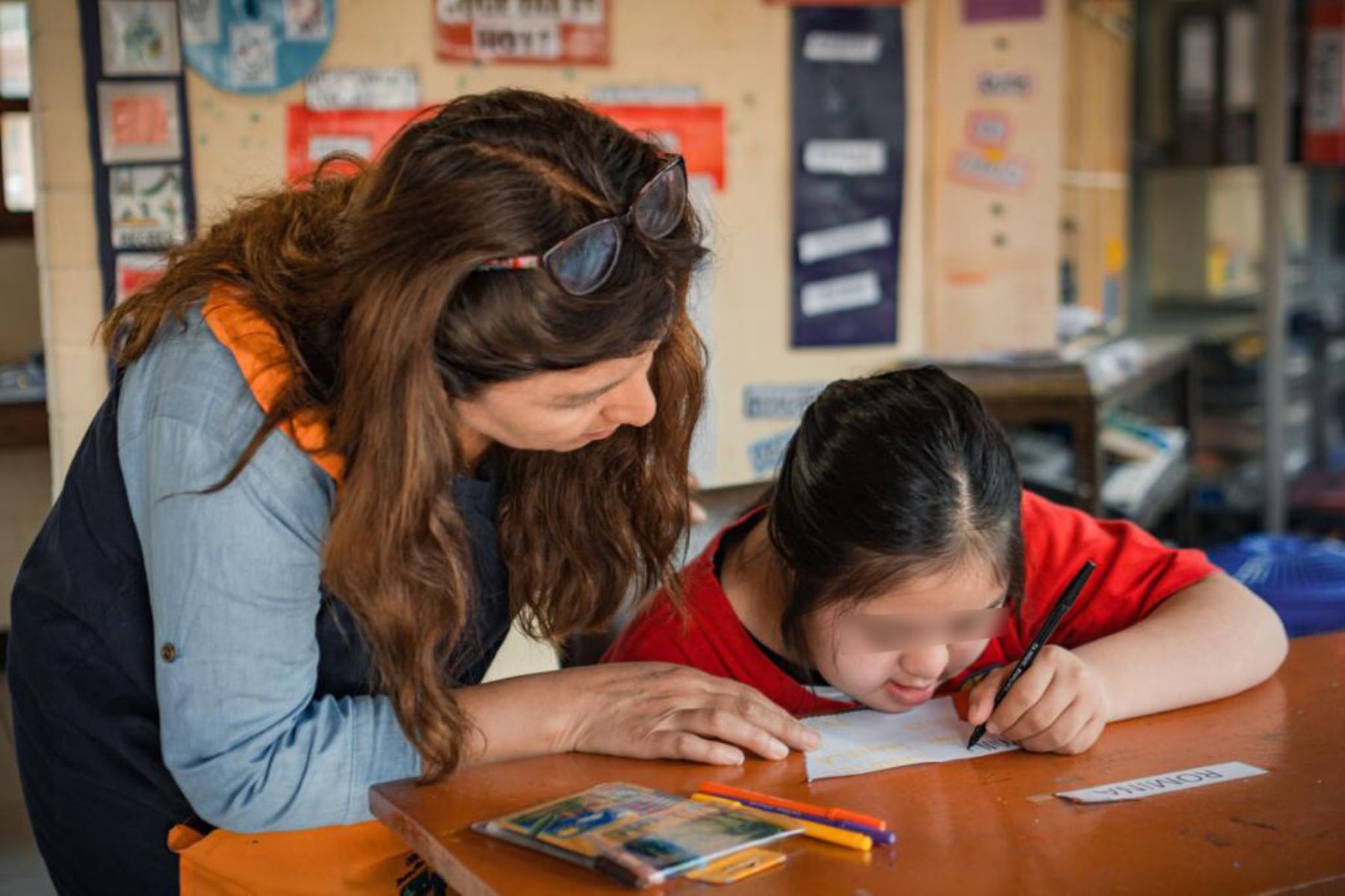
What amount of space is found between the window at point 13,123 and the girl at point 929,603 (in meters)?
3.59

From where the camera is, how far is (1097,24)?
15.3 feet

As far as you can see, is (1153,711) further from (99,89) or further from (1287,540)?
(99,89)

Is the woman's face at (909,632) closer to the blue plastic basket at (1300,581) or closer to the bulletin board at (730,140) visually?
the blue plastic basket at (1300,581)

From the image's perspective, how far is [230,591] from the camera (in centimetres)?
127

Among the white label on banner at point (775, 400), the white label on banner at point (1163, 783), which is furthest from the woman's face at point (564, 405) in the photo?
the white label on banner at point (775, 400)

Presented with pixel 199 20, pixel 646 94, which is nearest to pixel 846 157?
pixel 646 94

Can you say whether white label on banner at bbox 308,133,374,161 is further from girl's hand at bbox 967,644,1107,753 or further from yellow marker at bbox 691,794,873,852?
yellow marker at bbox 691,794,873,852

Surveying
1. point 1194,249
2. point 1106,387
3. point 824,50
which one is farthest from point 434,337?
point 1194,249

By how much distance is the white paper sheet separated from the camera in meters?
1.44

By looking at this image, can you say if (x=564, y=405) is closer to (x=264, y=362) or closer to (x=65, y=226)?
(x=264, y=362)

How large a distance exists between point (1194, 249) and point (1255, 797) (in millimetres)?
4372

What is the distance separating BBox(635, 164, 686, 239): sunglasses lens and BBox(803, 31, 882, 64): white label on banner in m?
2.20

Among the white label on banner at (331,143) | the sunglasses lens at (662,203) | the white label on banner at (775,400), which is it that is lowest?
the white label on banner at (775,400)

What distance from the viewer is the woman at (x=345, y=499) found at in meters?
1.26
